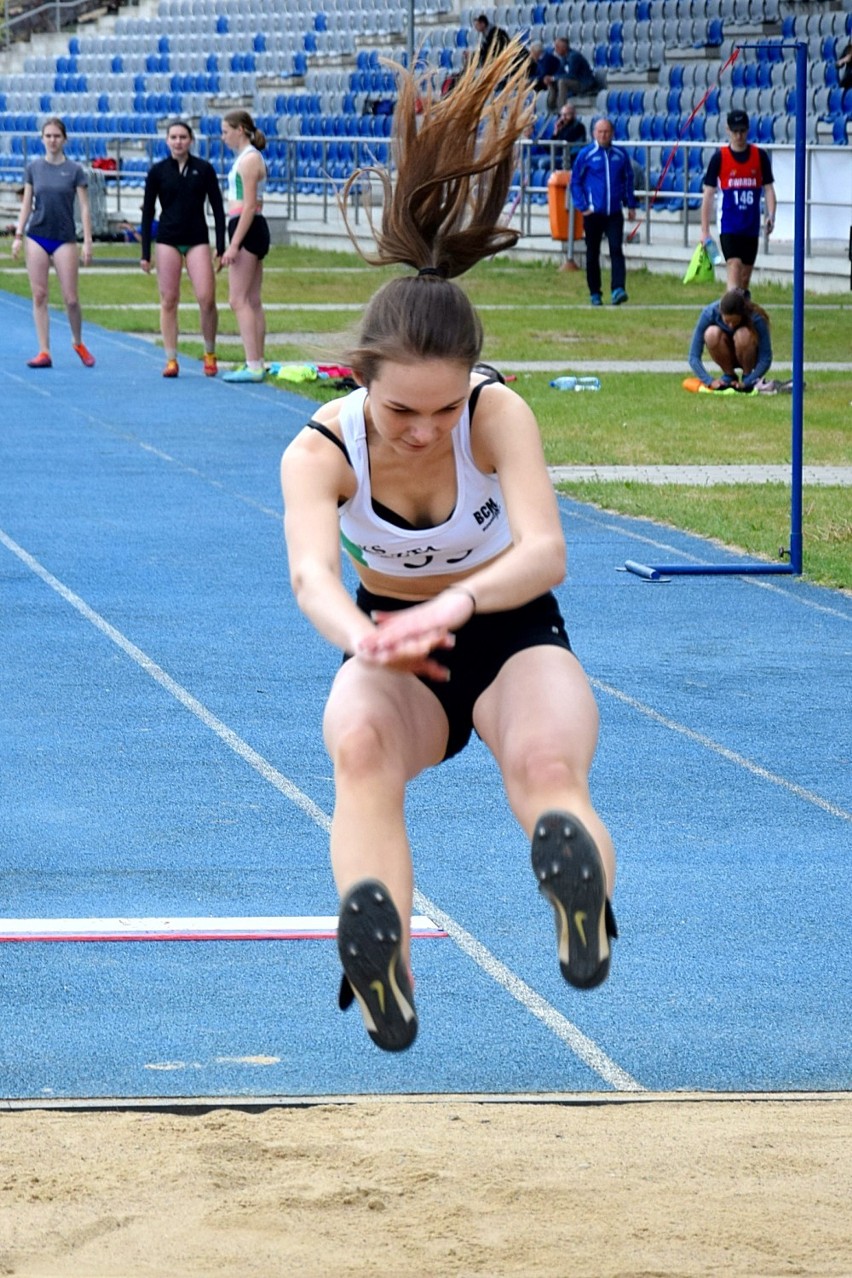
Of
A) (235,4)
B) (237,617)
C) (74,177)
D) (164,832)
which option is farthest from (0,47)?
(164,832)

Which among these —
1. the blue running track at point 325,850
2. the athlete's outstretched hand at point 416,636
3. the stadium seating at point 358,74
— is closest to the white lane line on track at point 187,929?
the blue running track at point 325,850

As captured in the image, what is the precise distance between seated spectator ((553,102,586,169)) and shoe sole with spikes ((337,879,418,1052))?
25.0m

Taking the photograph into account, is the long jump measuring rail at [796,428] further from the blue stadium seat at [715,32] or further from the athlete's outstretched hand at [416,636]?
the blue stadium seat at [715,32]

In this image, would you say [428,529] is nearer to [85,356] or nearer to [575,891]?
[575,891]

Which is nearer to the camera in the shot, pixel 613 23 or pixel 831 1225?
pixel 831 1225

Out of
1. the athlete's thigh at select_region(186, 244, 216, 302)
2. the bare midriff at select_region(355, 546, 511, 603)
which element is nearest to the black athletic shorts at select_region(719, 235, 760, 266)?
the athlete's thigh at select_region(186, 244, 216, 302)

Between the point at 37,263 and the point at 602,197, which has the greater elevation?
the point at 37,263

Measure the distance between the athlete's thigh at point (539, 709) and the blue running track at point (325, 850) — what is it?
1.01 meters

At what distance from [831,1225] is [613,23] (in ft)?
96.9

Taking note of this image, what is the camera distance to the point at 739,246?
1852 cm

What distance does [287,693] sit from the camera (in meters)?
7.81

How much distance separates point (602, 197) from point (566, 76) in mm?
6736

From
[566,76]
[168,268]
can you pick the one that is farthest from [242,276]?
[566,76]

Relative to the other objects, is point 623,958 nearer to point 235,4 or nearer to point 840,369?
point 840,369
